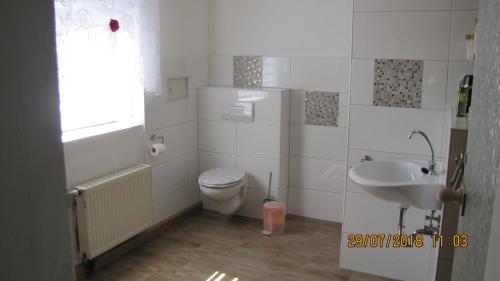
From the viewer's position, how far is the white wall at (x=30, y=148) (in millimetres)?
553

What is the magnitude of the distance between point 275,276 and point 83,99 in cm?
169

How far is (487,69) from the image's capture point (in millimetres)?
864

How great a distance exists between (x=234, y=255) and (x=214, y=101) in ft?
4.46

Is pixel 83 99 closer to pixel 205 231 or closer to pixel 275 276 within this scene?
pixel 205 231

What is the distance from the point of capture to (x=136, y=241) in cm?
324

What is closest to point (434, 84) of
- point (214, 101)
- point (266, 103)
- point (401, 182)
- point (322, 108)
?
point (401, 182)

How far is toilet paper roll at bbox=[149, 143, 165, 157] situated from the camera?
3.23 m

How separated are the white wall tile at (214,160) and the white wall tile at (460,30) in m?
1.97

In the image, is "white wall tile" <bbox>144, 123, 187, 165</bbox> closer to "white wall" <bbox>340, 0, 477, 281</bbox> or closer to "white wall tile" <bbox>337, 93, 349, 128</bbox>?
"white wall tile" <bbox>337, 93, 349, 128</bbox>

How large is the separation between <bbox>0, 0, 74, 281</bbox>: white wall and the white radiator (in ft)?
6.84

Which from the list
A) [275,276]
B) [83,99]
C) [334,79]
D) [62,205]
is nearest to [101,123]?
[83,99]

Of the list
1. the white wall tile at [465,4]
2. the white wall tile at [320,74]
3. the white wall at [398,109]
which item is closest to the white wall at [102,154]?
the white wall tile at [320,74]

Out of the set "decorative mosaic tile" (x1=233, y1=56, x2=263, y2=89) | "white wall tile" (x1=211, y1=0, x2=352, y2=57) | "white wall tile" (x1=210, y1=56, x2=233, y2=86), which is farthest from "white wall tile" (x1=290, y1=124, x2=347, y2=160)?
"white wall tile" (x1=210, y1=56, x2=233, y2=86)

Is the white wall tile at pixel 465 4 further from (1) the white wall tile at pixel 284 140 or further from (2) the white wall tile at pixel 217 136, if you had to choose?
(2) the white wall tile at pixel 217 136
